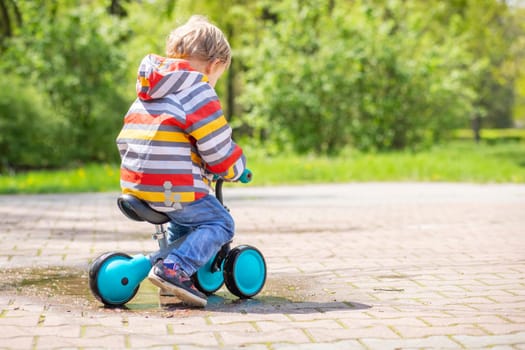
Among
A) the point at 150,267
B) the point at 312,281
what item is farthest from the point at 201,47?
the point at 312,281

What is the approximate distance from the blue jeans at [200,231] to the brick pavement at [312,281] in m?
0.26

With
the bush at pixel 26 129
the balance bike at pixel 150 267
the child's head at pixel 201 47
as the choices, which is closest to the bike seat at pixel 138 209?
the balance bike at pixel 150 267

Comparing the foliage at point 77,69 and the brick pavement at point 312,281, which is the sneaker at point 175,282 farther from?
the foliage at point 77,69

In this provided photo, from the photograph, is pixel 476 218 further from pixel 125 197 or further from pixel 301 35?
pixel 301 35

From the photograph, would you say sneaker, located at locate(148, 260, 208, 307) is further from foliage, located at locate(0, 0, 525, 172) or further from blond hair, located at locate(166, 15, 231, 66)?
foliage, located at locate(0, 0, 525, 172)

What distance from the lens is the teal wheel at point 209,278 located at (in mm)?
4418

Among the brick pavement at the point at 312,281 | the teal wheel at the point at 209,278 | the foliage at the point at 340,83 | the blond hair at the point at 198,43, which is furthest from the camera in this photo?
the foliage at the point at 340,83

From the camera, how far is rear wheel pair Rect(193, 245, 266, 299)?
431 cm

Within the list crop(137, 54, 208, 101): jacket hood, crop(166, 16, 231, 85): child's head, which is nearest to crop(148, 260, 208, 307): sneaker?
crop(137, 54, 208, 101): jacket hood

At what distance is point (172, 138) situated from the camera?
13.1ft

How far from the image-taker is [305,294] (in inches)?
175

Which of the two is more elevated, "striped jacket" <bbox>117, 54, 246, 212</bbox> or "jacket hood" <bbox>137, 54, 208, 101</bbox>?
"jacket hood" <bbox>137, 54, 208, 101</bbox>

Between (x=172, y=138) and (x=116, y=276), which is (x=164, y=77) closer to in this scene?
(x=172, y=138)

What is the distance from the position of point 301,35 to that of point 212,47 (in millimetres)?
13239
